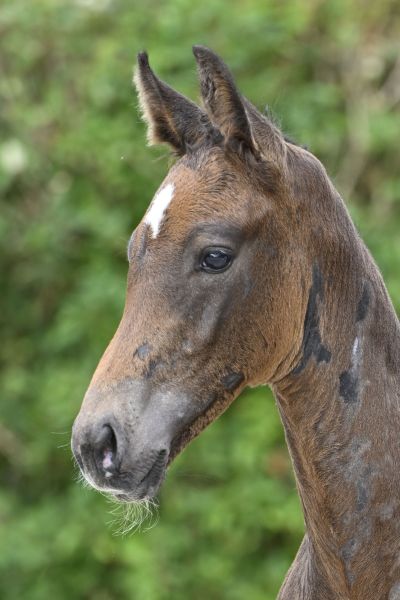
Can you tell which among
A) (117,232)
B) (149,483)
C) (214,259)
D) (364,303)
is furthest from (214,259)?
(117,232)

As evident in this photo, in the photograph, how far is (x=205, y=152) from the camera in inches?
125

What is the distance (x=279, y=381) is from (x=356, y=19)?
6273 millimetres

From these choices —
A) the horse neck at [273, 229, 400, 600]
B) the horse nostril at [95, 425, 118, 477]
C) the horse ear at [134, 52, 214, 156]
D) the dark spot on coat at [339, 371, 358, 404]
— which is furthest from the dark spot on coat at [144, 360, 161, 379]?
the horse ear at [134, 52, 214, 156]

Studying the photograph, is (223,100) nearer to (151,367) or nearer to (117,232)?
(151,367)

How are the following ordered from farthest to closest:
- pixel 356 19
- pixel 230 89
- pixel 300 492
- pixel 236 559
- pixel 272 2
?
pixel 356 19 < pixel 272 2 < pixel 236 559 < pixel 300 492 < pixel 230 89

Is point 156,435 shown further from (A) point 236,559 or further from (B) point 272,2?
(B) point 272,2

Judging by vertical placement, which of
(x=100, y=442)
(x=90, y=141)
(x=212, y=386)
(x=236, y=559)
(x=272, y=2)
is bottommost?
(x=236, y=559)

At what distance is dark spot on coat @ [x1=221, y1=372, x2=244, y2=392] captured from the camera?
3.09 m

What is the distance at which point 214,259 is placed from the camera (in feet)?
9.84

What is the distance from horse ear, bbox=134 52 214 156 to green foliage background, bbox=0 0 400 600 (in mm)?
3863

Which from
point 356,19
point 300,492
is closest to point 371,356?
point 300,492

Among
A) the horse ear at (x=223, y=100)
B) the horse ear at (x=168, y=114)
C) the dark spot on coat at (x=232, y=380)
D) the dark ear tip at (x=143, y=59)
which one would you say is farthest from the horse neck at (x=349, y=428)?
the dark ear tip at (x=143, y=59)

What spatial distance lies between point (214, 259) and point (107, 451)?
0.60 m

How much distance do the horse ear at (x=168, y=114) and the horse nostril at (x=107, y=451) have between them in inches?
36.0
